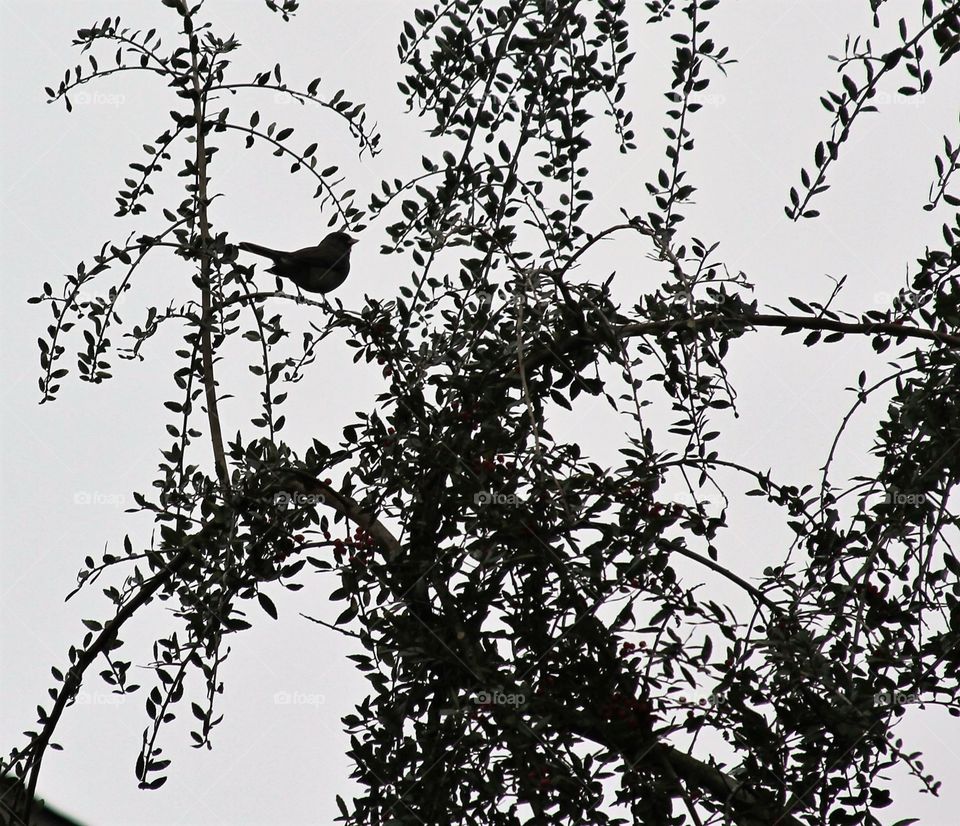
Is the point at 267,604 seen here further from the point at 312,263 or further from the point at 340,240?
the point at 312,263

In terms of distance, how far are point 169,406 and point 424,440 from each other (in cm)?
68

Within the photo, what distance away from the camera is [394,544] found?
8.05 feet

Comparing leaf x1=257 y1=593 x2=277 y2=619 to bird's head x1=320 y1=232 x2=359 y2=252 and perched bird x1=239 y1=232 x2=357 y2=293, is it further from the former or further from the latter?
perched bird x1=239 y1=232 x2=357 y2=293

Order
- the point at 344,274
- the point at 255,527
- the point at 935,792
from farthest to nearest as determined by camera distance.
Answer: the point at 344,274 < the point at 255,527 < the point at 935,792

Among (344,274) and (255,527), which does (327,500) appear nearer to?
(255,527)

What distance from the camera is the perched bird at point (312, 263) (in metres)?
3.75

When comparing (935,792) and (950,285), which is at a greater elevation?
(950,285)

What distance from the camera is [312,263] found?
3.81m

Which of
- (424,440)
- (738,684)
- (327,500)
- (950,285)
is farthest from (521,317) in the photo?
(950,285)

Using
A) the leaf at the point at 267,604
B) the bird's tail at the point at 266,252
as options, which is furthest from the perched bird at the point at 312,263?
the leaf at the point at 267,604

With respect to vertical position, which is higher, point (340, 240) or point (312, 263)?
point (312, 263)

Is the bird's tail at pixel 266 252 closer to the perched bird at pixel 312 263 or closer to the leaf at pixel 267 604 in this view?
the perched bird at pixel 312 263

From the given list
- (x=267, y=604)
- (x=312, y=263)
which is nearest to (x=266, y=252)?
(x=312, y=263)

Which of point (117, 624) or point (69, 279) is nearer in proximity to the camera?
point (117, 624)
